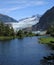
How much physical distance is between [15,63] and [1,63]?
7.64ft

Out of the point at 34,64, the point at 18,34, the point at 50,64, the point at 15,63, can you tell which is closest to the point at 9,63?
the point at 15,63

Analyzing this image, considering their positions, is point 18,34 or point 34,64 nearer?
point 34,64

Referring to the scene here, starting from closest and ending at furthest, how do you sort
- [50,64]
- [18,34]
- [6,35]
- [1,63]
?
[50,64] < [1,63] < [6,35] < [18,34]

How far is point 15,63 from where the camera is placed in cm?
4141

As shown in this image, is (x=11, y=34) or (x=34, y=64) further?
(x=11, y=34)

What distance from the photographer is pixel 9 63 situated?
41.3 meters

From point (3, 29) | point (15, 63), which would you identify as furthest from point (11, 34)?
point (15, 63)

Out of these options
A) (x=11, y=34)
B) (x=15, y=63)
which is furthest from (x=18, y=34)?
(x=15, y=63)

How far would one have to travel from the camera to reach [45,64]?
1539 inches

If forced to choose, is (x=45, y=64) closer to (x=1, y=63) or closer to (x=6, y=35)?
(x=1, y=63)

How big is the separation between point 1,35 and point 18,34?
18255 millimetres

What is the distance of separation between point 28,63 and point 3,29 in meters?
114

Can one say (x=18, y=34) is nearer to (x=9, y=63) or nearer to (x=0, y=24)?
(x=0, y=24)

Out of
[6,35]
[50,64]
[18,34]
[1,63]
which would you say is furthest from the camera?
[18,34]
